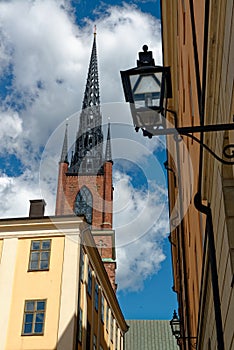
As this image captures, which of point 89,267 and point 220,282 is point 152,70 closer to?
point 220,282

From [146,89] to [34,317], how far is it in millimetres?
19553

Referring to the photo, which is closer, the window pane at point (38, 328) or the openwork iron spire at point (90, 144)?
the window pane at point (38, 328)

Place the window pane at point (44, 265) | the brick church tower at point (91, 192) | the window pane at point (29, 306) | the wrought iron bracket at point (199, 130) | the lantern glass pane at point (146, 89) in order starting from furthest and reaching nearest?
the brick church tower at point (91, 192)
the window pane at point (44, 265)
the window pane at point (29, 306)
the lantern glass pane at point (146, 89)
the wrought iron bracket at point (199, 130)

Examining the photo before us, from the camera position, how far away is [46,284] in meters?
23.1

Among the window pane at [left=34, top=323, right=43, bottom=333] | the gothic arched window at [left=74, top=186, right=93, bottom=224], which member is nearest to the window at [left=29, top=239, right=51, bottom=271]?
the window pane at [left=34, top=323, right=43, bottom=333]

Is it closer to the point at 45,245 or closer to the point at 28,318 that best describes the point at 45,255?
the point at 45,245

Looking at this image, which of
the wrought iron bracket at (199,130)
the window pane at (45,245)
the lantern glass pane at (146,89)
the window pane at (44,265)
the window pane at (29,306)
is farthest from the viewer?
the window pane at (45,245)

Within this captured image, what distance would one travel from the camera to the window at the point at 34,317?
21.9 m

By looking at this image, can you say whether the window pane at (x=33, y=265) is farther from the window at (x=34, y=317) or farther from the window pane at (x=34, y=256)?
the window at (x=34, y=317)

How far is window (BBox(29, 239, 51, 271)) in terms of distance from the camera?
23.7 meters

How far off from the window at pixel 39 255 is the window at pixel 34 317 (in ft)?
5.64

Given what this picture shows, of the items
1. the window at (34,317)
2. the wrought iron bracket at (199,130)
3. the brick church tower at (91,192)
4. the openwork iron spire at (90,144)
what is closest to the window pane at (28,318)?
the window at (34,317)

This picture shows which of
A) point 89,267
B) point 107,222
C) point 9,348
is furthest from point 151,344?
point 9,348

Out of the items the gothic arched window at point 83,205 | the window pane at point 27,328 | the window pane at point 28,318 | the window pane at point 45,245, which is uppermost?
the gothic arched window at point 83,205
